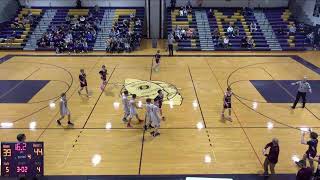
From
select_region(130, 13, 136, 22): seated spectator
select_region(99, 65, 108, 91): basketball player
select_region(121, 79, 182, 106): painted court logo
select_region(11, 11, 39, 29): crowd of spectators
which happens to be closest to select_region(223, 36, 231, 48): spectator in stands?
select_region(130, 13, 136, 22): seated spectator

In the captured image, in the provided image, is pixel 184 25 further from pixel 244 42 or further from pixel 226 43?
pixel 244 42

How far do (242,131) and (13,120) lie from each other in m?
9.92

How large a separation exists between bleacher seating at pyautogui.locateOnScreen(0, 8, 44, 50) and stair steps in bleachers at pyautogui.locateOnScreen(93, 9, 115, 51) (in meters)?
6.27

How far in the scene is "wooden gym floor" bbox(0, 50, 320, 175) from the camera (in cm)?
1115

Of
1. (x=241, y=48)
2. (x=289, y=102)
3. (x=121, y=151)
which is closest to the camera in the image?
(x=121, y=151)

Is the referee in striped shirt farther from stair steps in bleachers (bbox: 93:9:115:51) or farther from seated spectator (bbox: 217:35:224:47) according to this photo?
stair steps in bleachers (bbox: 93:9:115:51)

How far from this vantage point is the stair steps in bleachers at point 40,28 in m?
28.0

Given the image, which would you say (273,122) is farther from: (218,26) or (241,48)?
(218,26)

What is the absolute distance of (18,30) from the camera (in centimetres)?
2988

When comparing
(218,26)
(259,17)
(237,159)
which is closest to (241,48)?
(218,26)

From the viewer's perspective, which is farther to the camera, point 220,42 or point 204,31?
point 204,31

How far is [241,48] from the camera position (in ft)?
90.8

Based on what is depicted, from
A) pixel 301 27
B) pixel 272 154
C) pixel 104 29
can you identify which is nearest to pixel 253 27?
pixel 301 27

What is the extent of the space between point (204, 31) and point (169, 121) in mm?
17502
